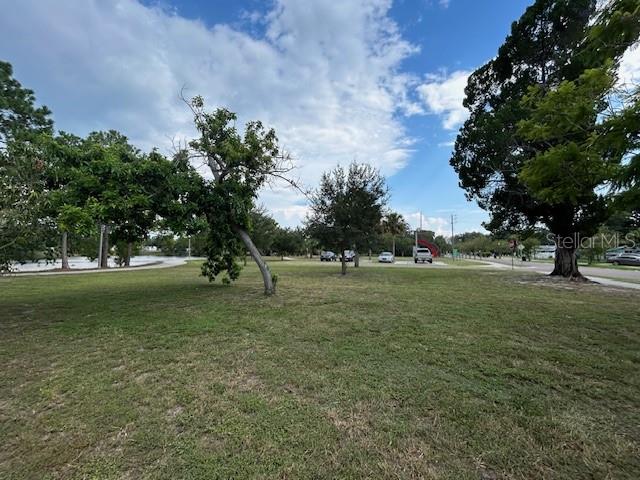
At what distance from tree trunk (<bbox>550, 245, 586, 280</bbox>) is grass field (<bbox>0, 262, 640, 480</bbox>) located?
976 cm

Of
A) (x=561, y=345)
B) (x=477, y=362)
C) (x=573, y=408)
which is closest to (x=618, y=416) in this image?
(x=573, y=408)

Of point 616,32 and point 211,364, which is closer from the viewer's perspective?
point 616,32

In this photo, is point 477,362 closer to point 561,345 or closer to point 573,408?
point 573,408

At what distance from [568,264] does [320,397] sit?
53.1 ft

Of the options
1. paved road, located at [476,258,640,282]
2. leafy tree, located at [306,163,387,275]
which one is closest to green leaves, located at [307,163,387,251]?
leafy tree, located at [306,163,387,275]

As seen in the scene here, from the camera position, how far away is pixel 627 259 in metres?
30.0

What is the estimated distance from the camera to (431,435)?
7.76 feet

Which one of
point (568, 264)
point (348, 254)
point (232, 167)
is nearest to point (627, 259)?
point (568, 264)

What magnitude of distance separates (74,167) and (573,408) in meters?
8.61

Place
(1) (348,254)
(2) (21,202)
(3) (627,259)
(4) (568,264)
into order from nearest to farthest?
(2) (21,202), (4) (568,264), (3) (627,259), (1) (348,254)

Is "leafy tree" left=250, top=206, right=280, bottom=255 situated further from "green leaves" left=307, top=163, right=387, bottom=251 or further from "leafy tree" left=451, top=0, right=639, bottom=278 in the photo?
"leafy tree" left=451, top=0, right=639, bottom=278

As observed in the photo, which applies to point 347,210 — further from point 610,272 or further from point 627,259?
point 627,259

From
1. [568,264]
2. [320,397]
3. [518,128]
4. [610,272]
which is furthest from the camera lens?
[610,272]

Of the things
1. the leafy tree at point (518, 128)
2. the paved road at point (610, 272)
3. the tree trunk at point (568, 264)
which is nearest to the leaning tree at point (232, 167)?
the leafy tree at point (518, 128)
